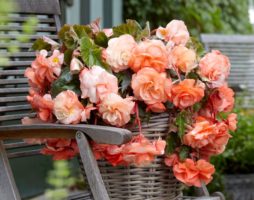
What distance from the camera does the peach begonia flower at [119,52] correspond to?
6.64 feet

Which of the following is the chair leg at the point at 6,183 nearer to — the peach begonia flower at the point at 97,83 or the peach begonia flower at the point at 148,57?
the peach begonia flower at the point at 97,83

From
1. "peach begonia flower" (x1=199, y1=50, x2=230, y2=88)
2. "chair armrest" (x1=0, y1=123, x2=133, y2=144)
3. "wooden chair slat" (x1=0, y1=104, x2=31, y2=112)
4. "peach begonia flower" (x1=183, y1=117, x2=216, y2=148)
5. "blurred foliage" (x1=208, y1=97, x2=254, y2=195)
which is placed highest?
"peach begonia flower" (x1=199, y1=50, x2=230, y2=88)

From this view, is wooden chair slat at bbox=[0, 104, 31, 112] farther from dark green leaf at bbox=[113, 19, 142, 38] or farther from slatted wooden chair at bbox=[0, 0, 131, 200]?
dark green leaf at bbox=[113, 19, 142, 38]

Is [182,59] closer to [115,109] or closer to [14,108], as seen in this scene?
[115,109]

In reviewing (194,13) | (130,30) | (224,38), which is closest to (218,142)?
(130,30)

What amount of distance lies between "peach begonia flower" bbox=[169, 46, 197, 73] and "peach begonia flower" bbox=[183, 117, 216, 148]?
16 centimetres

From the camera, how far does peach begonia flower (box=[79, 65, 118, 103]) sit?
197cm

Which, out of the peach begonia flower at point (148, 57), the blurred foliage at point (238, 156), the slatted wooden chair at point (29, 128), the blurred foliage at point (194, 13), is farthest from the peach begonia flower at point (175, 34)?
the blurred foliage at point (194, 13)

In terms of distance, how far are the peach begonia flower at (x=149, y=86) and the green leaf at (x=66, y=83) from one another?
6.7 inches

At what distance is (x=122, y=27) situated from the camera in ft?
6.96

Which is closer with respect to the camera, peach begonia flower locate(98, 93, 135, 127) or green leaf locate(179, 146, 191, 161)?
peach begonia flower locate(98, 93, 135, 127)

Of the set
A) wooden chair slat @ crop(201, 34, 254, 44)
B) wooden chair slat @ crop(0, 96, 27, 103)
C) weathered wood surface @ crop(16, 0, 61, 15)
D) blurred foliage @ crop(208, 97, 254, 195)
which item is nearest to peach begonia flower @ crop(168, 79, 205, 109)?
wooden chair slat @ crop(0, 96, 27, 103)

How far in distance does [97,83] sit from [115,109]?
0.30 ft

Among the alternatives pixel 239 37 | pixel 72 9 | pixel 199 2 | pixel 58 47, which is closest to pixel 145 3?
pixel 199 2
